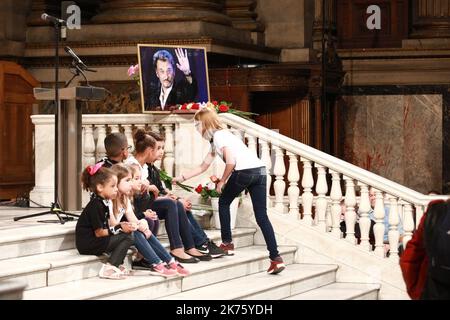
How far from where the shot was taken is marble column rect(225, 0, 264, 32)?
1722 cm

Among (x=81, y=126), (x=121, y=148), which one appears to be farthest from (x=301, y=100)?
(x=121, y=148)

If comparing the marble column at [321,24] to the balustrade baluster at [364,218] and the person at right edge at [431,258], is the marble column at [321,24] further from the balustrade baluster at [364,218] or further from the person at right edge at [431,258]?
the person at right edge at [431,258]

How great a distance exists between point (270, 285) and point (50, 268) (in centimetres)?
213

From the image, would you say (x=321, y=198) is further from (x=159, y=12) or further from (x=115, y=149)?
(x=159, y=12)

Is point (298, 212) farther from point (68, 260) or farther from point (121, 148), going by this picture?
point (68, 260)

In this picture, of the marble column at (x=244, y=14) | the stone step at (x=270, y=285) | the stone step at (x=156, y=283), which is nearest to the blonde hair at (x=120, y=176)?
the stone step at (x=156, y=283)

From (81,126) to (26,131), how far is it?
3537 millimetres

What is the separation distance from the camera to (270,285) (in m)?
10.7

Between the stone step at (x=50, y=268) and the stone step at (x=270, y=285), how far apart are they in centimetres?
70

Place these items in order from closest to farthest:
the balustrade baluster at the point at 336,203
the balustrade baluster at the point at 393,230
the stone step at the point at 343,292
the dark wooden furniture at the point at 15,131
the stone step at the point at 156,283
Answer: the stone step at the point at 156,283, the stone step at the point at 343,292, the balustrade baluster at the point at 393,230, the balustrade baluster at the point at 336,203, the dark wooden furniture at the point at 15,131

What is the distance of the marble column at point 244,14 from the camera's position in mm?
17219

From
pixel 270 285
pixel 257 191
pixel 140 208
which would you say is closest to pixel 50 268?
pixel 140 208

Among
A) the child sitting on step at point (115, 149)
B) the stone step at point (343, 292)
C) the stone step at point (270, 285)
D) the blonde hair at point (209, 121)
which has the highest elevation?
the blonde hair at point (209, 121)

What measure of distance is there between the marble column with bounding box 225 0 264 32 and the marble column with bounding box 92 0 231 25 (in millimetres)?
899
